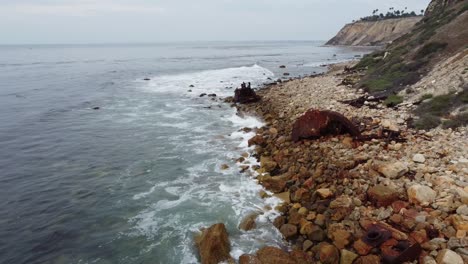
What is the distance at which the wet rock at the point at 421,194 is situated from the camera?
7.96 metres

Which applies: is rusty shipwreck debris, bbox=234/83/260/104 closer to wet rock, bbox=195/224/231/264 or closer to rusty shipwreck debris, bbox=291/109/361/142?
rusty shipwreck debris, bbox=291/109/361/142

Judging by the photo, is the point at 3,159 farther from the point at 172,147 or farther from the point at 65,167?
the point at 172,147

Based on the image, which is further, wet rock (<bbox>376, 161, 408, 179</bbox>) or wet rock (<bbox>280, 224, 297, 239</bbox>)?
wet rock (<bbox>376, 161, 408, 179</bbox>)

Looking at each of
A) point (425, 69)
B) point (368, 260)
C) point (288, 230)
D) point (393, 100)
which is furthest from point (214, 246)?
point (425, 69)

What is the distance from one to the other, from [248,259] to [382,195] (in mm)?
3783

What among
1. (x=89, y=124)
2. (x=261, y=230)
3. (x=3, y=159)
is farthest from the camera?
(x=89, y=124)

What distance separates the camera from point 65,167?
14453mm

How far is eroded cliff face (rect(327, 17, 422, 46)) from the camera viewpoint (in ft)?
385

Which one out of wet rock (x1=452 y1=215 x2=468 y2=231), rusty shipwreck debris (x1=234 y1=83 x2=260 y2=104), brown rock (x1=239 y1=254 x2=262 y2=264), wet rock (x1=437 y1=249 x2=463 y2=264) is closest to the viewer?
wet rock (x1=437 y1=249 x2=463 y2=264)

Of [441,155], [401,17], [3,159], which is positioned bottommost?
[3,159]

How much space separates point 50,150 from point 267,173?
37.1ft

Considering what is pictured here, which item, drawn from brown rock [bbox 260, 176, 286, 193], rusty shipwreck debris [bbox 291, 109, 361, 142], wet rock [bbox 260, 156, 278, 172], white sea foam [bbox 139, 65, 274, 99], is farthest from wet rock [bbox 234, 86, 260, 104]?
brown rock [bbox 260, 176, 286, 193]

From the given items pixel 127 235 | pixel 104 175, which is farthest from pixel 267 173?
pixel 104 175

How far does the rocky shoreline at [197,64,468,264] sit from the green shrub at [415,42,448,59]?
9276 millimetres
